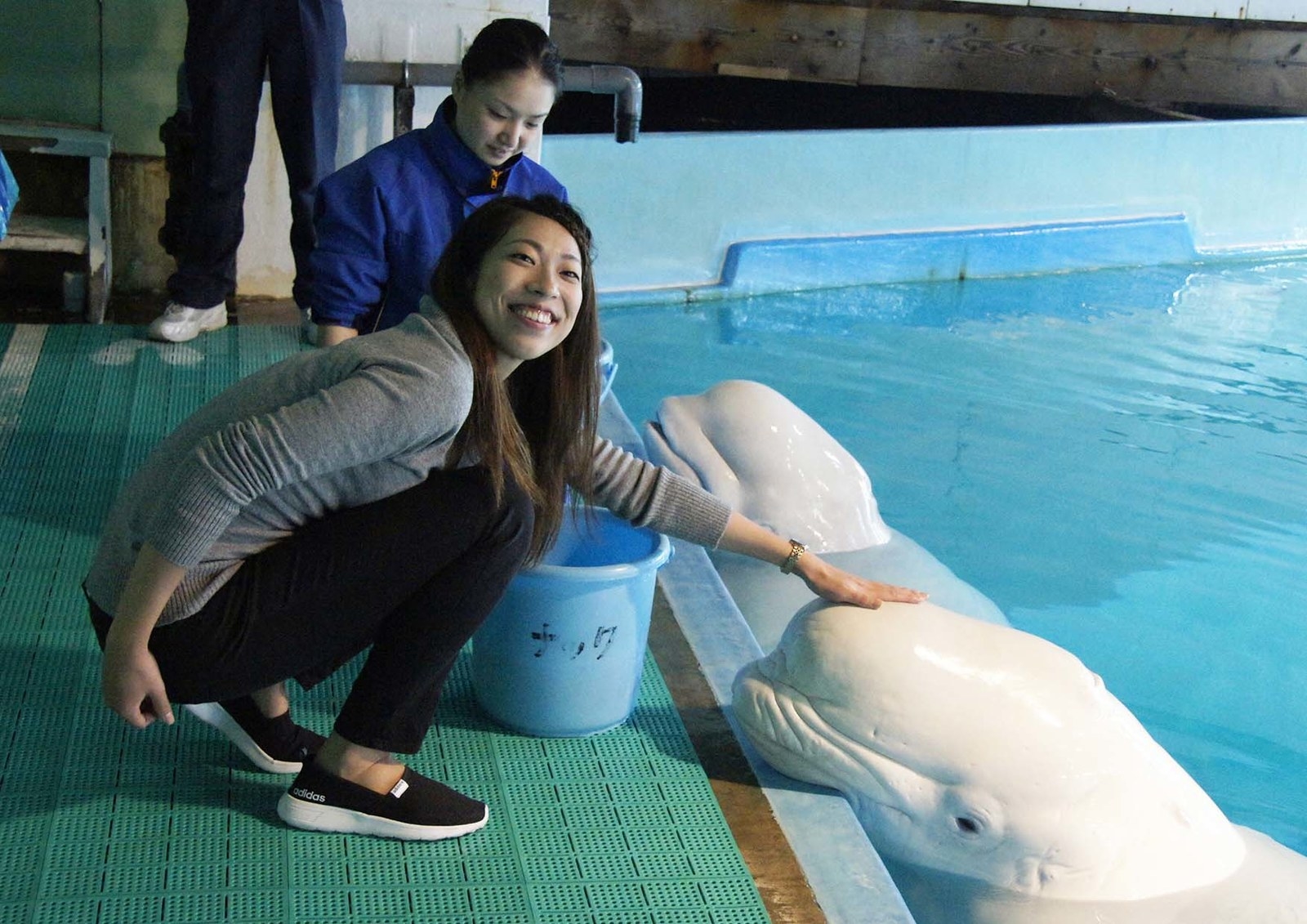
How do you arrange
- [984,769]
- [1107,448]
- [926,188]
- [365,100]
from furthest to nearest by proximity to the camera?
1. [926,188]
2. [1107,448]
3. [365,100]
4. [984,769]

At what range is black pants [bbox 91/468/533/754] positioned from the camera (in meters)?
2.15

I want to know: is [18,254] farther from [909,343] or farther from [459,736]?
[909,343]

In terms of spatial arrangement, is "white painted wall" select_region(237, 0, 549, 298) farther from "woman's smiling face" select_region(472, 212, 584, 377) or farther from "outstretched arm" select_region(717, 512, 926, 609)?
"woman's smiling face" select_region(472, 212, 584, 377)

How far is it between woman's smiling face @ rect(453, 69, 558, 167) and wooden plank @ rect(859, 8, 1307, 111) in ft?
23.8

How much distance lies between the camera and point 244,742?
2.47 meters

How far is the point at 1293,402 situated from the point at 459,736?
593cm

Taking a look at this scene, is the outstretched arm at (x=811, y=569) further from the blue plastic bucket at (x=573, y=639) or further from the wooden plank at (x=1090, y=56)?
the wooden plank at (x=1090, y=56)

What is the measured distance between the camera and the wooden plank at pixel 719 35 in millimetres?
9094

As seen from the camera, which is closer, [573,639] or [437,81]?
[573,639]

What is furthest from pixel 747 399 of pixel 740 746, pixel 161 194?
pixel 161 194

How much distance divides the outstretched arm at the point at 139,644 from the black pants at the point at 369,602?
8cm

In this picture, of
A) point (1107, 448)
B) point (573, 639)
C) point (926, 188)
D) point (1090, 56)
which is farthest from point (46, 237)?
point (1090, 56)

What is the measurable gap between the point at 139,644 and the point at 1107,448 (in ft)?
17.0

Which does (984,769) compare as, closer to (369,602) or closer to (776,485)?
(369,602)
